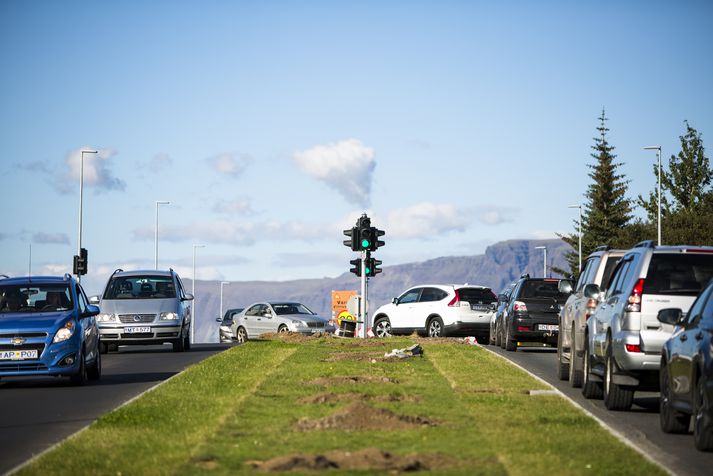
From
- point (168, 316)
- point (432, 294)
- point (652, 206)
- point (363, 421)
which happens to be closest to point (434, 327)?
point (432, 294)

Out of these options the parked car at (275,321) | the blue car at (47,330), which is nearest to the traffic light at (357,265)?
the parked car at (275,321)

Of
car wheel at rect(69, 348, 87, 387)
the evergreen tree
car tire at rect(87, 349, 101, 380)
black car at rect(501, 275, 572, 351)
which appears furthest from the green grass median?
the evergreen tree

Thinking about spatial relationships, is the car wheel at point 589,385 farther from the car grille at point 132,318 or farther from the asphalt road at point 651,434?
the car grille at point 132,318

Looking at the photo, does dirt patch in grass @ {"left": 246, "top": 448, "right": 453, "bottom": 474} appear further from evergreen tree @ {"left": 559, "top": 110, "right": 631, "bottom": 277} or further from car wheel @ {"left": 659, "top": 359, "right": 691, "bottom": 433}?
evergreen tree @ {"left": 559, "top": 110, "right": 631, "bottom": 277}

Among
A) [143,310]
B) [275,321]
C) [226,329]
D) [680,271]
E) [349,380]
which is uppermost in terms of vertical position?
[680,271]

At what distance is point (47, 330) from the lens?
20.5 metres

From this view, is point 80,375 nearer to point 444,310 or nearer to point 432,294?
point 444,310

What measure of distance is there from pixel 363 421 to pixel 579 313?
25.8 ft

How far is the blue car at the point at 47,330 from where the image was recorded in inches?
798

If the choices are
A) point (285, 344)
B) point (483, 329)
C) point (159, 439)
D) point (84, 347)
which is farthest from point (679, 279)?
point (483, 329)

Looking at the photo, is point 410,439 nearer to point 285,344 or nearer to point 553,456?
point 553,456

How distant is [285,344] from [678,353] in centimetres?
2127

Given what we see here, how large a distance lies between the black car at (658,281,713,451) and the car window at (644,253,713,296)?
173cm

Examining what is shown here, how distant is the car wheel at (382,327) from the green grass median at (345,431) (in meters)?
20.7
